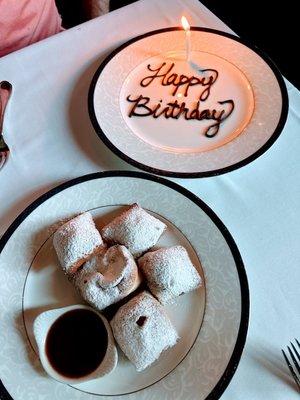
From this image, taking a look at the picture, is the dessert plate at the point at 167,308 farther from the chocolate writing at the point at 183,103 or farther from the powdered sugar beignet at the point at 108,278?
the chocolate writing at the point at 183,103

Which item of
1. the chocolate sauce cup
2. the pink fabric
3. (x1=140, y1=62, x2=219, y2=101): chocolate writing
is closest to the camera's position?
the chocolate sauce cup

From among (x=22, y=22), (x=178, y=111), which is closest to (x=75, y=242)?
(x=178, y=111)

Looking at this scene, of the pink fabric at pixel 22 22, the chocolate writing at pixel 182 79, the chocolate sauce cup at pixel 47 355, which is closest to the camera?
the chocolate sauce cup at pixel 47 355

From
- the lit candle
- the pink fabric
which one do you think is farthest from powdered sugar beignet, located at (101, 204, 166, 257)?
the pink fabric

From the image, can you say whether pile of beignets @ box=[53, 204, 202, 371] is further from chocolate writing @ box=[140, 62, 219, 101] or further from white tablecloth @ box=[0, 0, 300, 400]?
chocolate writing @ box=[140, 62, 219, 101]

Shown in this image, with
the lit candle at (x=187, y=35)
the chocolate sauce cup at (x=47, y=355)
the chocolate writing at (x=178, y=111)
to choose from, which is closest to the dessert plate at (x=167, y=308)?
the chocolate sauce cup at (x=47, y=355)

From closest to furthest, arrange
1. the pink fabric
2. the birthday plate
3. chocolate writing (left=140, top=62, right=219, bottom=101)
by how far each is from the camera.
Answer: the birthday plate < chocolate writing (left=140, top=62, right=219, bottom=101) < the pink fabric
